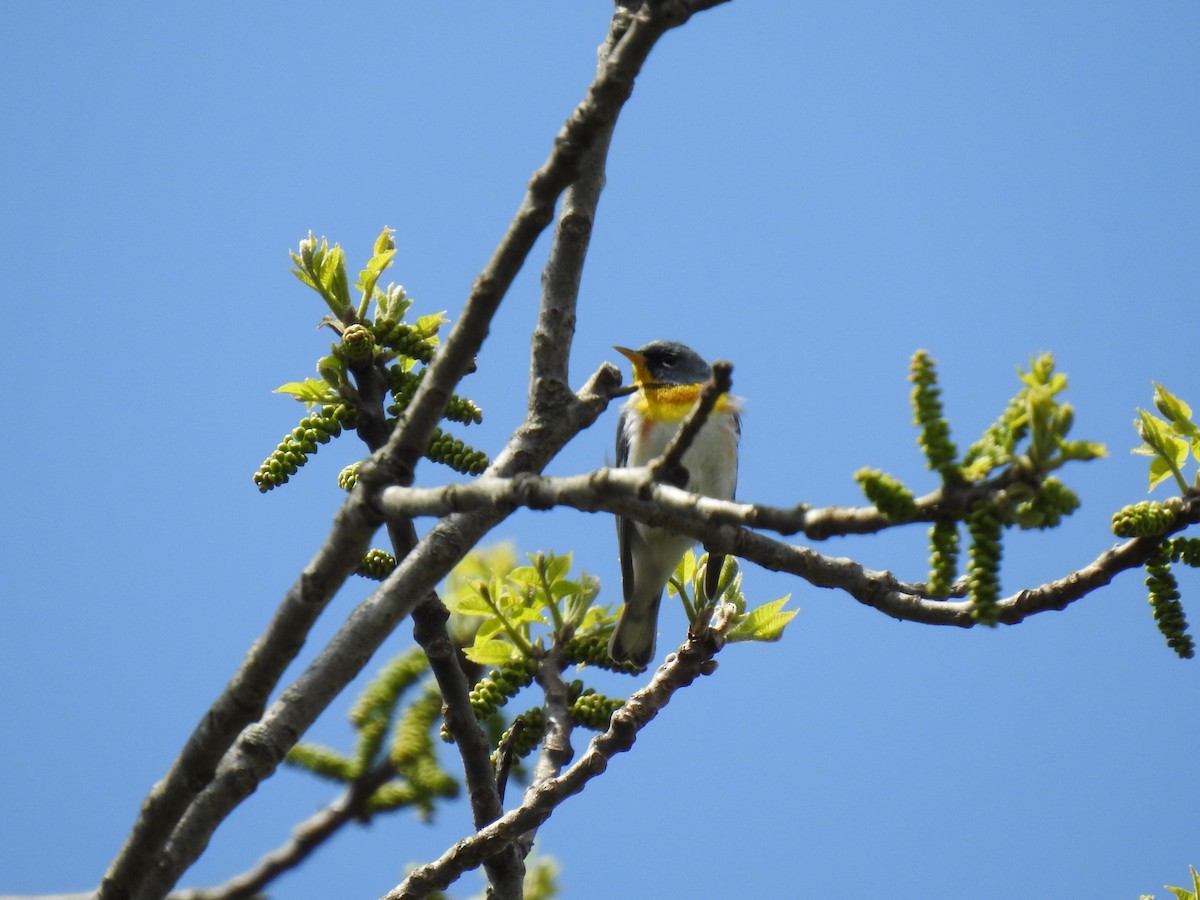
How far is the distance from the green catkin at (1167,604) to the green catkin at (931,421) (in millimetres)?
1138

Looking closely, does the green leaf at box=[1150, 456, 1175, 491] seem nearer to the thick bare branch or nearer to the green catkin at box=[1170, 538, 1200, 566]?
the green catkin at box=[1170, 538, 1200, 566]

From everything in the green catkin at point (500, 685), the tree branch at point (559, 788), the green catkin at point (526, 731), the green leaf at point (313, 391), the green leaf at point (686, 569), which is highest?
the green leaf at point (313, 391)

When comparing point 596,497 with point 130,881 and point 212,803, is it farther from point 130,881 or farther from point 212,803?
point 130,881

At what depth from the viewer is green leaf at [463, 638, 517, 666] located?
13.8 feet

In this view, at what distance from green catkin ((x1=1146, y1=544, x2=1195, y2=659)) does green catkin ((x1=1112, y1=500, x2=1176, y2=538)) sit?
8 cm

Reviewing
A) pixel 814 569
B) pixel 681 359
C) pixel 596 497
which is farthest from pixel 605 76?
pixel 681 359

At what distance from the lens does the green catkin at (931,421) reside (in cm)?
188

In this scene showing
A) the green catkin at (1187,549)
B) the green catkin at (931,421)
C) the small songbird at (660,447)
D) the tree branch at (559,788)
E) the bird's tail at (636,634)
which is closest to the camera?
the green catkin at (931,421)

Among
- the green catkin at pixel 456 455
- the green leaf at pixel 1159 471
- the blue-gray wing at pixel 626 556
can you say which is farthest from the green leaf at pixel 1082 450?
Result: the blue-gray wing at pixel 626 556

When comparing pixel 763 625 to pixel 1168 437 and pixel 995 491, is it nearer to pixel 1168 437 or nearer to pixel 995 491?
pixel 1168 437

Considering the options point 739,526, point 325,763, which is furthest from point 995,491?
point 325,763

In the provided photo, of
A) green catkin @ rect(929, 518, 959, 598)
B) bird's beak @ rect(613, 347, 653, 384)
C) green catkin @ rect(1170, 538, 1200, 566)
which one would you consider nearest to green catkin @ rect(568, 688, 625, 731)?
green catkin @ rect(1170, 538, 1200, 566)

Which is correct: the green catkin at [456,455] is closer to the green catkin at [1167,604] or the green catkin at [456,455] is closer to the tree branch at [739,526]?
the tree branch at [739,526]

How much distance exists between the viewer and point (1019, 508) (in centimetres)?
197
